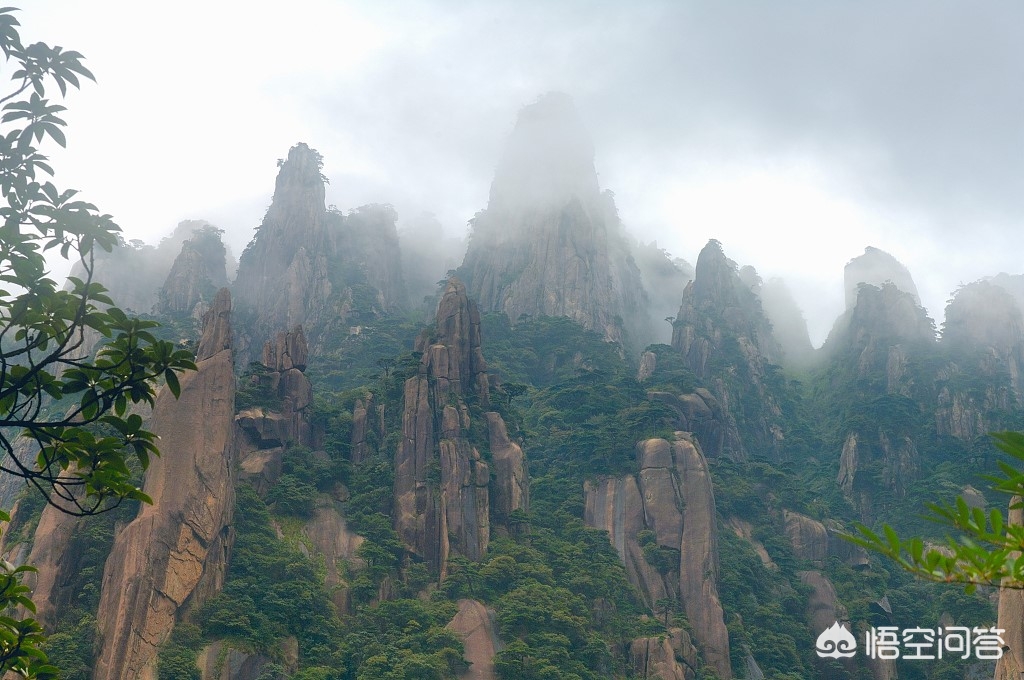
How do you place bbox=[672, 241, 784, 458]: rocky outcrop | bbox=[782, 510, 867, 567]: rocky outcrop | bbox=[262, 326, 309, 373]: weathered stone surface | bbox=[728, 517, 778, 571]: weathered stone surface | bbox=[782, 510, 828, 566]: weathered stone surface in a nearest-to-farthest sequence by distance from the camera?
bbox=[262, 326, 309, 373]: weathered stone surface → bbox=[728, 517, 778, 571]: weathered stone surface → bbox=[782, 510, 828, 566]: weathered stone surface → bbox=[782, 510, 867, 567]: rocky outcrop → bbox=[672, 241, 784, 458]: rocky outcrop

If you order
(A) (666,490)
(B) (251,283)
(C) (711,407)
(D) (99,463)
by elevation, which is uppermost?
(B) (251,283)

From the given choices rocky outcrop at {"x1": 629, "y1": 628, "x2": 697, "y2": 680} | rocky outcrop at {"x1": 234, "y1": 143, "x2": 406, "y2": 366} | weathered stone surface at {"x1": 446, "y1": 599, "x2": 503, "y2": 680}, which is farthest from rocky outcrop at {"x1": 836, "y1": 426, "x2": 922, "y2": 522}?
rocky outcrop at {"x1": 234, "y1": 143, "x2": 406, "y2": 366}

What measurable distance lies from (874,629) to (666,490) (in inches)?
493

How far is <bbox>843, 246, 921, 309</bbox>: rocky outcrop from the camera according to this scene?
113 meters

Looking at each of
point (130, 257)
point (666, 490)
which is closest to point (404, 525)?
point (666, 490)

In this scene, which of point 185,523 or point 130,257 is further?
point 130,257

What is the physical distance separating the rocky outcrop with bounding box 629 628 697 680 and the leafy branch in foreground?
39.6 meters

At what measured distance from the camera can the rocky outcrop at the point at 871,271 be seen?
113000mm

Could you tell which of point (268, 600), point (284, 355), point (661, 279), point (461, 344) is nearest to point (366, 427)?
point (284, 355)

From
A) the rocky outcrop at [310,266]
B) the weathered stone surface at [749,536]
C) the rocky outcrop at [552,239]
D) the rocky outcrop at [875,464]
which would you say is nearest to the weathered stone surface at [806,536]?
the weathered stone surface at [749,536]

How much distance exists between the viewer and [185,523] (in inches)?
1537

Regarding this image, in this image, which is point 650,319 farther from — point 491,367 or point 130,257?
point 130,257

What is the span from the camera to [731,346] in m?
90.5

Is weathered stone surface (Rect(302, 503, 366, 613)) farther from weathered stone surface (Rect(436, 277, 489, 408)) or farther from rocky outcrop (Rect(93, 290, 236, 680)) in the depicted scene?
weathered stone surface (Rect(436, 277, 489, 408))
